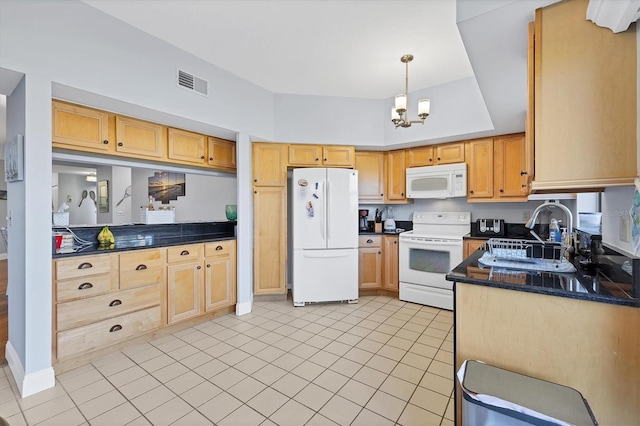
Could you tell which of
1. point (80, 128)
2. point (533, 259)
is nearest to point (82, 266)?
point (80, 128)

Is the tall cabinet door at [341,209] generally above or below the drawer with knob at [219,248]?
above

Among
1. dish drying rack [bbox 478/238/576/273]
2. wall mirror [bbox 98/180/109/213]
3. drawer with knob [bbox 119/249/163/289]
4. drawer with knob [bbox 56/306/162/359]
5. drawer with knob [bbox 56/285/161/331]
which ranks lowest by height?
drawer with knob [bbox 56/306/162/359]

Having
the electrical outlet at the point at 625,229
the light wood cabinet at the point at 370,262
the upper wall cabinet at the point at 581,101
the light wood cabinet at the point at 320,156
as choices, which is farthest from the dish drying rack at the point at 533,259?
the light wood cabinet at the point at 320,156

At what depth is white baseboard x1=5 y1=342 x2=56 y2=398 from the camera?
1906mm

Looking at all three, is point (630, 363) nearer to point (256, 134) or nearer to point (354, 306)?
point (354, 306)

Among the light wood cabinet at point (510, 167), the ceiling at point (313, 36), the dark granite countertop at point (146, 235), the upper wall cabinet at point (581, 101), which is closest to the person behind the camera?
the upper wall cabinet at point (581, 101)

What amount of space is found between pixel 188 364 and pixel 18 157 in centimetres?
192

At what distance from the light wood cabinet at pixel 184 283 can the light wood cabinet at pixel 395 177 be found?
270 cm

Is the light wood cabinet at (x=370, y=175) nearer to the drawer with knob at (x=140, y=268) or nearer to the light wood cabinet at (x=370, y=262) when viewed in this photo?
the light wood cabinet at (x=370, y=262)

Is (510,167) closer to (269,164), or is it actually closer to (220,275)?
(269,164)

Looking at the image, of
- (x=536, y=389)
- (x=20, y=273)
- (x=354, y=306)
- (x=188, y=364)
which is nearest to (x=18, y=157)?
(x=20, y=273)

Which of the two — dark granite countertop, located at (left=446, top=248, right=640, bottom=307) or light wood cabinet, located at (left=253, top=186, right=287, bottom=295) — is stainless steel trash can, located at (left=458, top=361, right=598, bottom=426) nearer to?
dark granite countertop, located at (left=446, top=248, right=640, bottom=307)

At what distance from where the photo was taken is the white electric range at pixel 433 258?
352 centimetres

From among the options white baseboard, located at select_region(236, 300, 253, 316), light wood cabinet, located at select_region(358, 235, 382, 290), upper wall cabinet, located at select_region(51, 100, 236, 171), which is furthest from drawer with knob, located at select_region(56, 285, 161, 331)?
light wood cabinet, located at select_region(358, 235, 382, 290)
